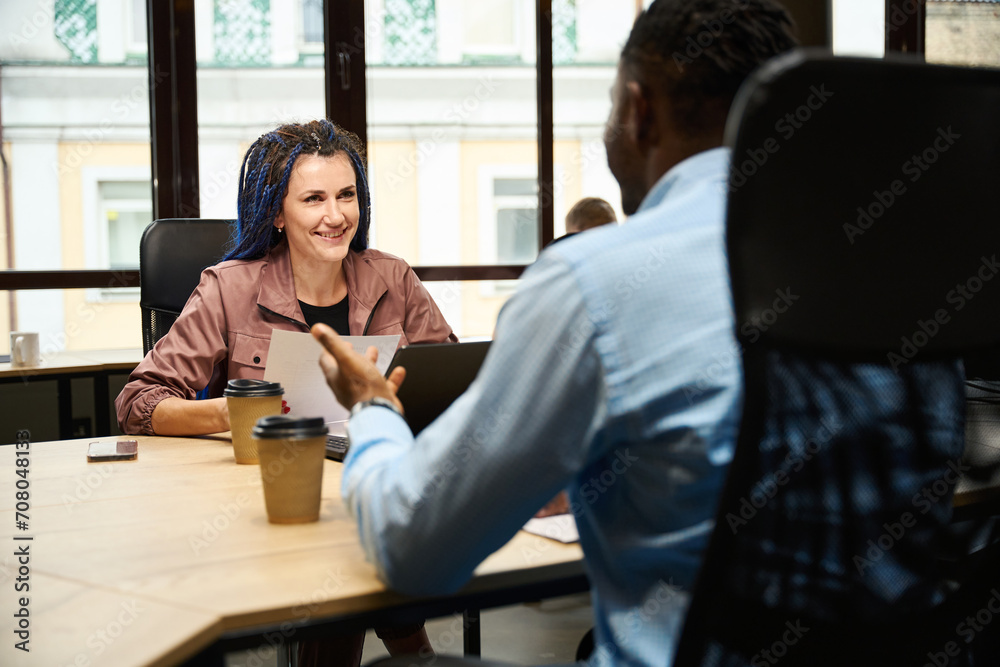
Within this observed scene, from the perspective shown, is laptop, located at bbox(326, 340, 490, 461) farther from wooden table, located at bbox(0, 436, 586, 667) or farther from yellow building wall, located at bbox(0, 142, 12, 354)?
yellow building wall, located at bbox(0, 142, 12, 354)

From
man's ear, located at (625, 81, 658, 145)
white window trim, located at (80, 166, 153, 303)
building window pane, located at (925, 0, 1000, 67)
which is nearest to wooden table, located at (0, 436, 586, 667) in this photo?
man's ear, located at (625, 81, 658, 145)

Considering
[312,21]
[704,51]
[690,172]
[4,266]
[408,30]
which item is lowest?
[4,266]

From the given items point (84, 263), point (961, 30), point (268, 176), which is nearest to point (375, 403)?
point (268, 176)

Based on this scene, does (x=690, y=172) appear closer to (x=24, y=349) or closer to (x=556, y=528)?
(x=556, y=528)

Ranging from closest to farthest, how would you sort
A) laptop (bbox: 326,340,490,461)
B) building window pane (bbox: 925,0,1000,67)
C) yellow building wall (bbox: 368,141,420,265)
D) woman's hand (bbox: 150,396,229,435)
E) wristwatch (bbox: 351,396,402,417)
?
1. wristwatch (bbox: 351,396,402,417)
2. laptop (bbox: 326,340,490,461)
3. woman's hand (bbox: 150,396,229,435)
4. yellow building wall (bbox: 368,141,420,265)
5. building window pane (bbox: 925,0,1000,67)

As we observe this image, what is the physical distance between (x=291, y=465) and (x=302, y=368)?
16.6 inches

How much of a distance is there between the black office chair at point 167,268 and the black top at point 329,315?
43cm

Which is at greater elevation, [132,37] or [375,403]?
[132,37]

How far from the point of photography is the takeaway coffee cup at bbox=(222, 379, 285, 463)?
4.66ft

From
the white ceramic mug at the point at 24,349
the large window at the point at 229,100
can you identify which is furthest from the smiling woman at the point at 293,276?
the large window at the point at 229,100

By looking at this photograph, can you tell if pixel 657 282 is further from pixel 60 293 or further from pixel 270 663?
pixel 60 293

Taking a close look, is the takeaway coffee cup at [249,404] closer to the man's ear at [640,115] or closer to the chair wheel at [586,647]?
the chair wheel at [586,647]

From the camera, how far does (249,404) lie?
4.67 ft

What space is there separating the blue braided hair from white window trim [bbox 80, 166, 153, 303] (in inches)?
88.6
